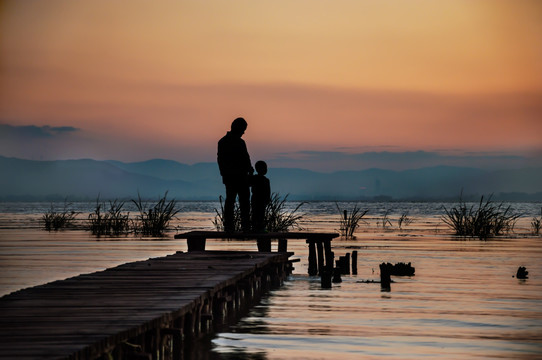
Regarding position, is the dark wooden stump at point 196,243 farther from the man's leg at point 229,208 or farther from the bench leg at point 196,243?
the man's leg at point 229,208

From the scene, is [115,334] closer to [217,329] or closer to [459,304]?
[217,329]

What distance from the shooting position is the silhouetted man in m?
18.4

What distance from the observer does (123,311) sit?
991 centimetres

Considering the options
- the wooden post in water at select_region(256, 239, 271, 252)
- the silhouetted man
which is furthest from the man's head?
the wooden post in water at select_region(256, 239, 271, 252)

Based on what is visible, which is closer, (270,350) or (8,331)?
(8,331)

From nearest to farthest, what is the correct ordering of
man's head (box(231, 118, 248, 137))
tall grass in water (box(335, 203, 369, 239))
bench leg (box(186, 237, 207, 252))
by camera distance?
man's head (box(231, 118, 248, 137)) → bench leg (box(186, 237, 207, 252)) → tall grass in water (box(335, 203, 369, 239))

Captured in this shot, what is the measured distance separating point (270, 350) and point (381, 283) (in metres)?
8.18

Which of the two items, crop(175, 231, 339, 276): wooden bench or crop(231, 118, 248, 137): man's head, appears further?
crop(175, 231, 339, 276): wooden bench

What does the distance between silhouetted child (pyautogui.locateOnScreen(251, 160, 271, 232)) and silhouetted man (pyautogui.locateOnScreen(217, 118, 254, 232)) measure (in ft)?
1.07

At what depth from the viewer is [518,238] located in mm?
39062

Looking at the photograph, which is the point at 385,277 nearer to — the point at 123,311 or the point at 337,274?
the point at 337,274

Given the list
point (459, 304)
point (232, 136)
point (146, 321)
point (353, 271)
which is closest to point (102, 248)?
point (353, 271)

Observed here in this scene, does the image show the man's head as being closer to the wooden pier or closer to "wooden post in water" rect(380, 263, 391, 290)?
the wooden pier

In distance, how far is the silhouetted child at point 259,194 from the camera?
63.7 feet
